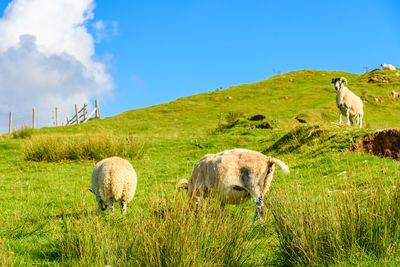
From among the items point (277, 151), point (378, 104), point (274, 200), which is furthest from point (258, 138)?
point (378, 104)

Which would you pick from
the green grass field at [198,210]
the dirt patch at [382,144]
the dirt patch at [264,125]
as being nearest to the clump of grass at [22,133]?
the green grass field at [198,210]

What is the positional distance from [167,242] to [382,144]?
1165 cm

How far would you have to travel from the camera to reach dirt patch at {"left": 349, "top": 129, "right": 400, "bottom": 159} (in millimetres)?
13250

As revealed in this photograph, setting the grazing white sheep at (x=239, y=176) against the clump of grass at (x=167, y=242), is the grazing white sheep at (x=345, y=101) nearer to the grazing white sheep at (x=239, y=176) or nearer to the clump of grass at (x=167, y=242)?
the grazing white sheep at (x=239, y=176)

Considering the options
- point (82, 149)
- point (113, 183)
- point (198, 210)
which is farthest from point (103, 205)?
point (82, 149)

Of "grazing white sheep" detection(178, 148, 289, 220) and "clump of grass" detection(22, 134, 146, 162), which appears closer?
"grazing white sheep" detection(178, 148, 289, 220)

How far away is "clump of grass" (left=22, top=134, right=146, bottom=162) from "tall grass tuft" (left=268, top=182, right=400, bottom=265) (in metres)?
14.7

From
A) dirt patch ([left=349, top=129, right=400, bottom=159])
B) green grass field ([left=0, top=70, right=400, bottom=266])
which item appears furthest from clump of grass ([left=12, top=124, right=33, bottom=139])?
dirt patch ([left=349, top=129, right=400, bottom=159])

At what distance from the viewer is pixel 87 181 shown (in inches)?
522

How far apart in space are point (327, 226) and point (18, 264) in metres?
4.03

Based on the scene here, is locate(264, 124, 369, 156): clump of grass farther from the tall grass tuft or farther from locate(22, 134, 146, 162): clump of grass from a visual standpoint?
the tall grass tuft

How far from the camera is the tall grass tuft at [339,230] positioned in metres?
4.61

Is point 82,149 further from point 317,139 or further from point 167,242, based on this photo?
point 167,242

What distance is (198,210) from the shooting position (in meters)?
4.84
